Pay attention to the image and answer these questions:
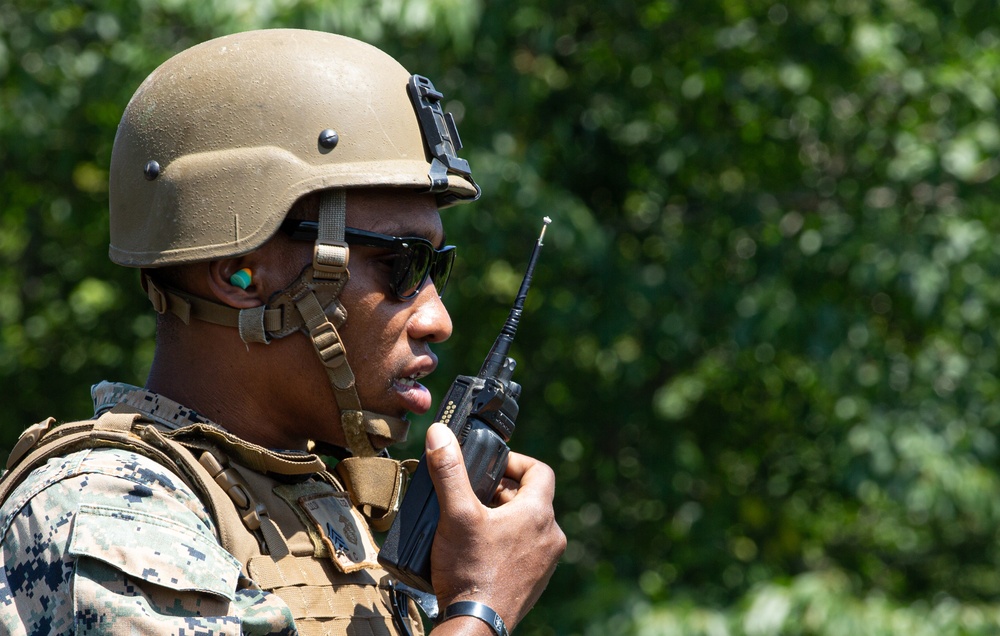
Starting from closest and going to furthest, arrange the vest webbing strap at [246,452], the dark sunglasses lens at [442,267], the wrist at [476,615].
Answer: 1. the wrist at [476,615]
2. the vest webbing strap at [246,452]
3. the dark sunglasses lens at [442,267]

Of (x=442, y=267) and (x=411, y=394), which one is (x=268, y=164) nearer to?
(x=442, y=267)

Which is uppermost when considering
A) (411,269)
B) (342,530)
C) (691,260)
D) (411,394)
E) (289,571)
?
(411,269)

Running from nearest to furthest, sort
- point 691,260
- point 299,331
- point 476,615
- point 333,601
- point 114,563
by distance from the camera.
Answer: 1. point 114,563
2. point 476,615
3. point 333,601
4. point 299,331
5. point 691,260

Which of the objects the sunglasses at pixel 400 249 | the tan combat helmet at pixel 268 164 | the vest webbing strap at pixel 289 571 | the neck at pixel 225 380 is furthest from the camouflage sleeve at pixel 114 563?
the sunglasses at pixel 400 249

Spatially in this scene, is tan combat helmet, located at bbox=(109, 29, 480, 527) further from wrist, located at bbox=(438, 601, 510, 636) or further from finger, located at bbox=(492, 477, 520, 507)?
wrist, located at bbox=(438, 601, 510, 636)

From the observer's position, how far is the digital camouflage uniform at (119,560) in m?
1.88

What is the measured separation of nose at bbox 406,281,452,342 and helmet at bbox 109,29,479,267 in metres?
0.23

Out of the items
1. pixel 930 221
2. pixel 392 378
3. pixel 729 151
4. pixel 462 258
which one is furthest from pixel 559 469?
pixel 392 378

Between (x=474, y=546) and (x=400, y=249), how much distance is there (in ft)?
2.05

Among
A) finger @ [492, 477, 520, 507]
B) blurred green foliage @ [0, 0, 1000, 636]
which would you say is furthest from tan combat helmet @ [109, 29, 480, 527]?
blurred green foliage @ [0, 0, 1000, 636]

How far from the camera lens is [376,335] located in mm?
2443

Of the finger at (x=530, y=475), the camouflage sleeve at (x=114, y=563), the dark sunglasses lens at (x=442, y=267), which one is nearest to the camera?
the camouflage sleeve at (x=114, y=563)

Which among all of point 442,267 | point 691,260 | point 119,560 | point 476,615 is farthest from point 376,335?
point 691,260

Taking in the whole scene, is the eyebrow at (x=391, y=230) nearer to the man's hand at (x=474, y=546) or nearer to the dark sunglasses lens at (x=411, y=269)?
the dark sunglasses lens at (x=411, y=269)
